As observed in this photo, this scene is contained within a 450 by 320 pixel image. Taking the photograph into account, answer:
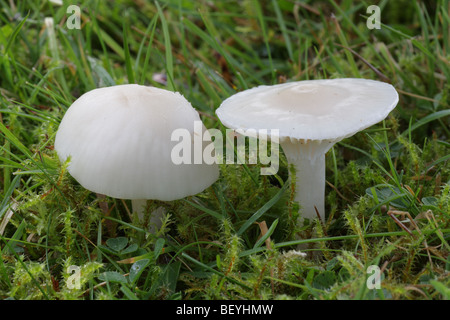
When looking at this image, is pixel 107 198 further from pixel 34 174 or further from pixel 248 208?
pixel 248 208

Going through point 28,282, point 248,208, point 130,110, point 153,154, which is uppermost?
point 130,110

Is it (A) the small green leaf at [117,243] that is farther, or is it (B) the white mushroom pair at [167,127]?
(A) the small green leaf at [117,243]

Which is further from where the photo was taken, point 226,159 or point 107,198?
point 226,159

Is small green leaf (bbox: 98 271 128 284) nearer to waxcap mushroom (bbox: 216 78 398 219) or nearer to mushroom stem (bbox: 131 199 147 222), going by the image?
mushroom stem (bbox: 131 199 147 222)

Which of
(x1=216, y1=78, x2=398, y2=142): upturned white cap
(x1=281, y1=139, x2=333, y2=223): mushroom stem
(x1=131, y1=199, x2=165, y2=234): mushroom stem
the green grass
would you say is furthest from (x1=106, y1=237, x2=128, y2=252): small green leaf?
(x1=281, y1=139, x2=333, y2=223): mushroom stem

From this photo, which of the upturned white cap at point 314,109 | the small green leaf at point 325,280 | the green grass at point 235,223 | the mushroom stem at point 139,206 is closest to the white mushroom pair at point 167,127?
the upturned white cap at point 314,109

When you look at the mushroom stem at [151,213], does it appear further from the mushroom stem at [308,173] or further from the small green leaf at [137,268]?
the mushroom stem at [308,173]

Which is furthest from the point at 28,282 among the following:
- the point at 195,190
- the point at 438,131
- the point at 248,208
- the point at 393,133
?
the point at 438,131

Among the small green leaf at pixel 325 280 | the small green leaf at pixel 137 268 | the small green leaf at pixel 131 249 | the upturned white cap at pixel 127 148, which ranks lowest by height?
the small green leaf at pixel 325 280
